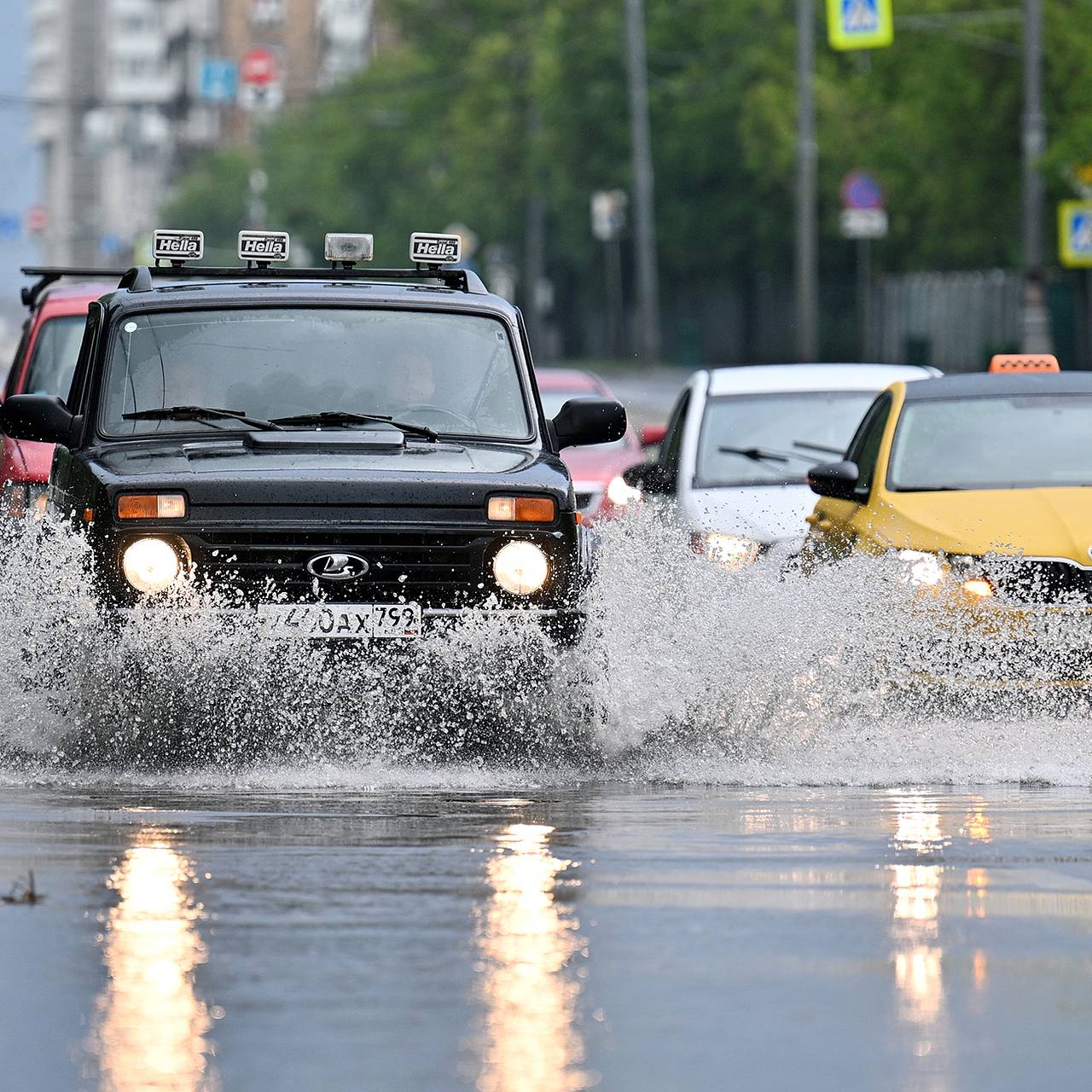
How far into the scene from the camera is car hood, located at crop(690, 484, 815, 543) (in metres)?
14.9

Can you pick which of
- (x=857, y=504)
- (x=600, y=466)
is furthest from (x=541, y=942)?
(x=600, y=466)

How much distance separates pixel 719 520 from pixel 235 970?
891 cm

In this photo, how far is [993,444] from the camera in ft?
41.9

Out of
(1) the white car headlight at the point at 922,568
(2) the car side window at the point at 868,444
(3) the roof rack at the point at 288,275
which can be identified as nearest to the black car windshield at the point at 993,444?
(2) the car side window at the point at 868,444

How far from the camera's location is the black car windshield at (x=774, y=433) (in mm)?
16047

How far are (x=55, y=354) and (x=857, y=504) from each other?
5.31 metres

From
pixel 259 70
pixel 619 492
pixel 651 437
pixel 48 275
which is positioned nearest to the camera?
pixel 48 275

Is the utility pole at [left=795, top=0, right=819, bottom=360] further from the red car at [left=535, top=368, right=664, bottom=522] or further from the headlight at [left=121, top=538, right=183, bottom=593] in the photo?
the headlight at [left=121, top=538, right=183, bottom=593]

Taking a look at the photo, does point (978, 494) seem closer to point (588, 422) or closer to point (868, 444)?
point (868, 444)

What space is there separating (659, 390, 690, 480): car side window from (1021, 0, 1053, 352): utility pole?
21.5 metres

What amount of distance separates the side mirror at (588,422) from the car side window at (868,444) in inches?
70.8

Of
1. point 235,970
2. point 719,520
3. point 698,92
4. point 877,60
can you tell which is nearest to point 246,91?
point 698,92

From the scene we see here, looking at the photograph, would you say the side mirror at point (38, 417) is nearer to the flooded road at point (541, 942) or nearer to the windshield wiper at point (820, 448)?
the flooded road at point (541, 942)

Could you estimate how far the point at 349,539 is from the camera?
32.4ft
